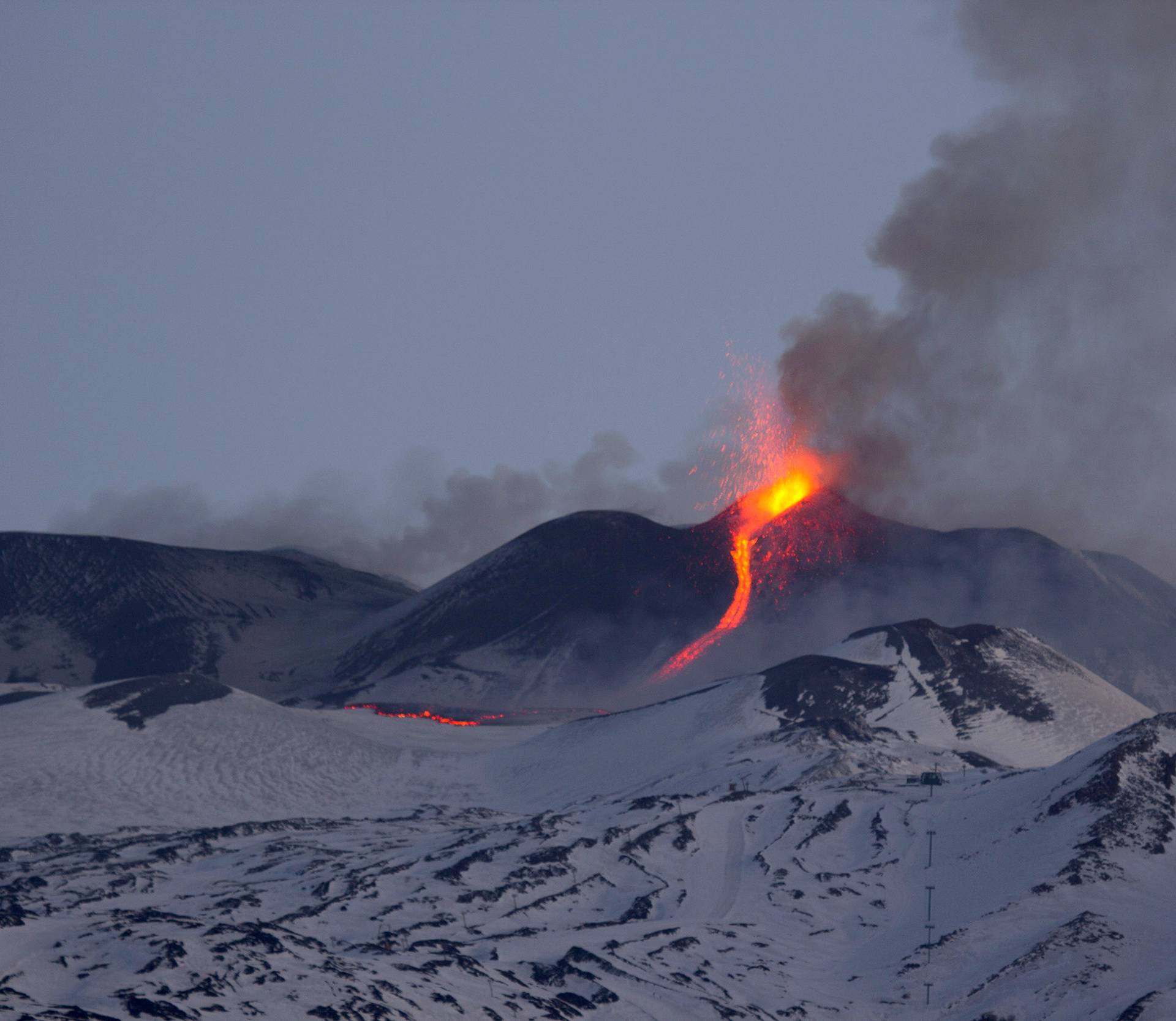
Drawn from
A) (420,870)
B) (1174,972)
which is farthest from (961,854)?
(420,870)

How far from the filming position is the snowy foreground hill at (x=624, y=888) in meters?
81.9

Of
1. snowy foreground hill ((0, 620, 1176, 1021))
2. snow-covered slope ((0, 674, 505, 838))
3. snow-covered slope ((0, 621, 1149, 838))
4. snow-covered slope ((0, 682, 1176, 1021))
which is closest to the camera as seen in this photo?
snow-covered slope ((0, 682, 1176, 1021))

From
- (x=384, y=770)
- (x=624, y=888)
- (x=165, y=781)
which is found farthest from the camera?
(x=384, y=770)

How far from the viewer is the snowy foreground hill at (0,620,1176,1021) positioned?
3223 inches

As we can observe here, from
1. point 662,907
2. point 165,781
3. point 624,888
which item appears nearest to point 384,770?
point 165,781

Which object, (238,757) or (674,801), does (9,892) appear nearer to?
(674,801)

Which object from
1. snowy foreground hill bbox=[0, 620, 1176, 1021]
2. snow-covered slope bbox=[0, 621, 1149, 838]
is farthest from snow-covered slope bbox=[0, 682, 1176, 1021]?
snow-covered slope bbox=[0, 621, 1149, 838]

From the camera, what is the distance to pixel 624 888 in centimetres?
12156

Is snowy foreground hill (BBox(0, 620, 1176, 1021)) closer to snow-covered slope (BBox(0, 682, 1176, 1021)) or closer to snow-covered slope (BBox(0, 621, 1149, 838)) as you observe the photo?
snow-covered slope (BBox(0, 682, 1176, 1021))

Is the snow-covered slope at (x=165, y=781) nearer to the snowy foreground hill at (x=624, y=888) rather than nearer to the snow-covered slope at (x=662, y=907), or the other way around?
the snowy foreground hill at (x=624, y=888)

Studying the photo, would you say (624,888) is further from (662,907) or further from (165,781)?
(165,781)

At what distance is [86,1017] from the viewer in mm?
65125

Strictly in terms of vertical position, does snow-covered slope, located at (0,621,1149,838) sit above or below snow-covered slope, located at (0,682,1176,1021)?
above

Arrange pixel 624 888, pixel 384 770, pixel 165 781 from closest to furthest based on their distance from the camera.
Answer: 1. pixel 624 888
2. pixel 165 781
3. pixel 384 770
